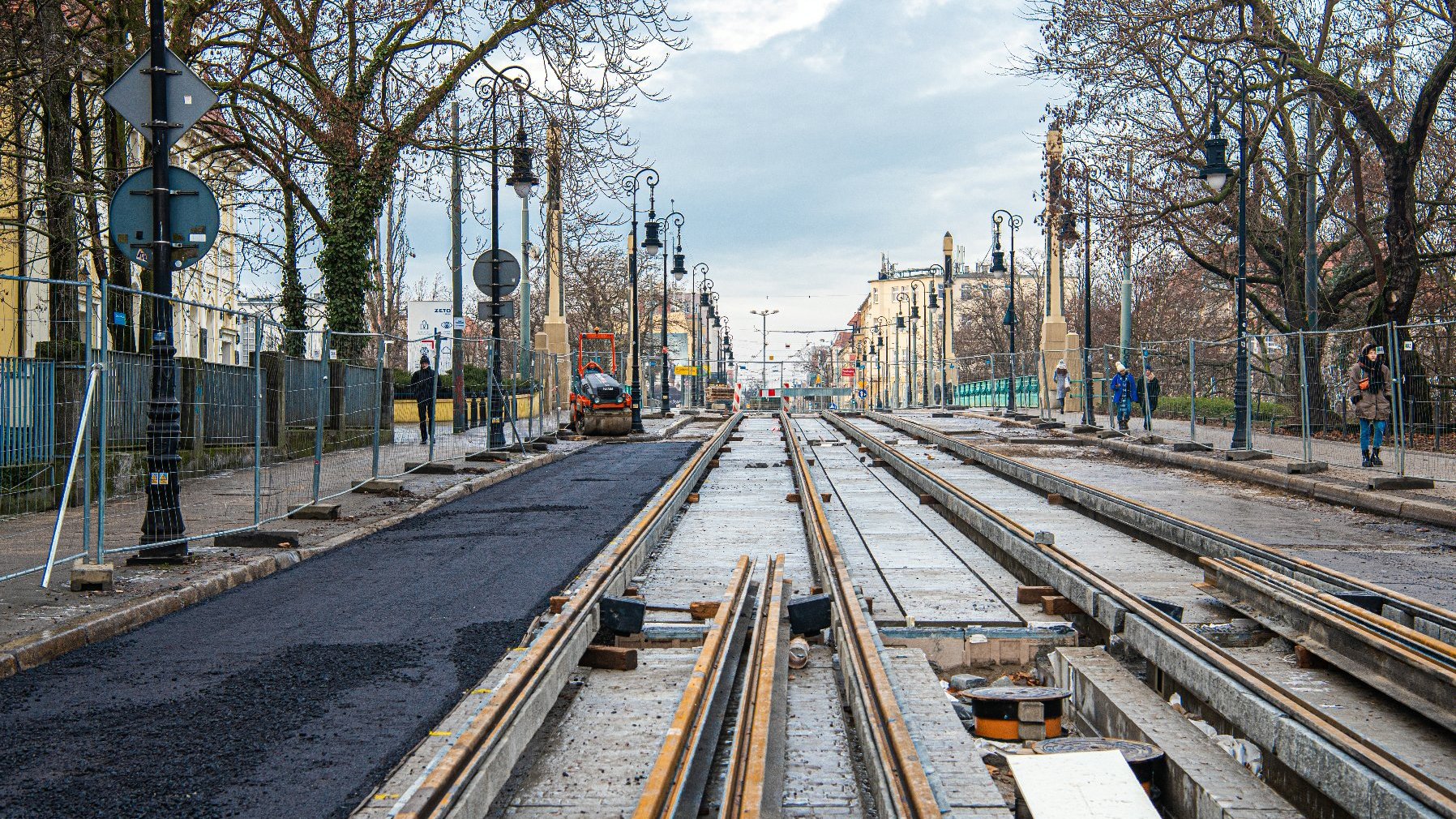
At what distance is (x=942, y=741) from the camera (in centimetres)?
506

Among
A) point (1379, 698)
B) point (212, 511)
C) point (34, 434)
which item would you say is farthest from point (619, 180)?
point (1379, 698)

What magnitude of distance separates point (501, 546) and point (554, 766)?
5.99 m

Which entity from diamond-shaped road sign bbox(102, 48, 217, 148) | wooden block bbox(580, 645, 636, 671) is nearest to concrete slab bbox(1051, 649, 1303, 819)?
wooden block bbox(580, 645, 636, 671)

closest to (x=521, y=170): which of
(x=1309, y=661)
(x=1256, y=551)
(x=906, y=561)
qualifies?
(x=906, y=561)

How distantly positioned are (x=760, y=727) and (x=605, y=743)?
2.45 feet

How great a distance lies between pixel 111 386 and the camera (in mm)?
10367

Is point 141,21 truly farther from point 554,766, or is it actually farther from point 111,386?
point 554,766

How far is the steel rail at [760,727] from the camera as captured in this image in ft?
13.9

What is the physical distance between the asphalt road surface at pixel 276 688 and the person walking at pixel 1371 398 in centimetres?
1112

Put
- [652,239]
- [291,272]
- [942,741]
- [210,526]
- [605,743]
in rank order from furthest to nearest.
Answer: [652,239] → [291,272] → [210,526] → [605,743] → [942,741]

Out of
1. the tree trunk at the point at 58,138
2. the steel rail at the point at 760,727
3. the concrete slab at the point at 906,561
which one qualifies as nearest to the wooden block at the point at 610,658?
the steel rail at the point at 760,727

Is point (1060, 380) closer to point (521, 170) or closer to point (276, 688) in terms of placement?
point (521, 170)

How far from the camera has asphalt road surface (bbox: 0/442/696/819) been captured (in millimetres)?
4473

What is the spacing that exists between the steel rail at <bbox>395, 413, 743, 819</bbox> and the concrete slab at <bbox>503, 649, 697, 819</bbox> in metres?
0.20
